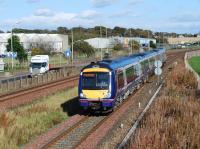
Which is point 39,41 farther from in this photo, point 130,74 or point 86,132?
point 86,132

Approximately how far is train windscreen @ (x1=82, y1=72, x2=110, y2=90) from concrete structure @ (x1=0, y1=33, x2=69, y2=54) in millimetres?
99166

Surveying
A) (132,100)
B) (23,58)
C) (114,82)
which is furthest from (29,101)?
(23,58)

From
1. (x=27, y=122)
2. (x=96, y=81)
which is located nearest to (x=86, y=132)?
(x=27, y=122)

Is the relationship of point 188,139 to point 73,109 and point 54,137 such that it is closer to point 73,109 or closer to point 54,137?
point 54,137

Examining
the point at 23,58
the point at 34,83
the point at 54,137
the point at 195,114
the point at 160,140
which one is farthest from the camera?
the point at 23,58

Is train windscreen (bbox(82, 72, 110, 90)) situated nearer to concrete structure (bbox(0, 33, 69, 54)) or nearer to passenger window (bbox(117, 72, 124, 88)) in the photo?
passenger window (bbox(117, 72, 124, 88))

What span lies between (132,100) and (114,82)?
721 cm

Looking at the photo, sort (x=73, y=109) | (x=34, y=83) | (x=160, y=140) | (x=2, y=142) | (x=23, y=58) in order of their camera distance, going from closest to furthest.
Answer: (x=160, y=140), (x=2, y=142), (x=73, y=109), (x=34, y=83), (x=23, y=58)

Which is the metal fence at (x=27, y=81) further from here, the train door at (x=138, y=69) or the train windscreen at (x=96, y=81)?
the train windscreen at (x=96, y=81)

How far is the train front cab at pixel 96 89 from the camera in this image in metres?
24.3

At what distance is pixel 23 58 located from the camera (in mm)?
88750

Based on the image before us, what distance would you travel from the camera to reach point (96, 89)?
80.2 ft

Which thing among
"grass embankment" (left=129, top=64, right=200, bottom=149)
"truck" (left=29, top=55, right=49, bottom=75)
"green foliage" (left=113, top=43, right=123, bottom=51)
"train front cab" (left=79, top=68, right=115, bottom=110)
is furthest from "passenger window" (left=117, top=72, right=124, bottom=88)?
"green foliage" (left=113, top=43, right=123, bottom=51)

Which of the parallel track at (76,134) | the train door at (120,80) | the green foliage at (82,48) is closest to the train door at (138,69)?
the train door at (120,80)
